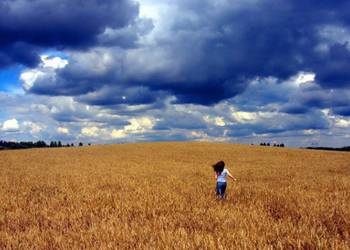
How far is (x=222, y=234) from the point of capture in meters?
6.81

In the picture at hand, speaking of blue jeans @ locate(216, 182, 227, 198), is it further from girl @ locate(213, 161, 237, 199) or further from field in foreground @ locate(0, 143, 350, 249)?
field in foreground @ locate(0, 143, 350, 249)

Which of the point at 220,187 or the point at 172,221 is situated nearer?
the point at 172,221

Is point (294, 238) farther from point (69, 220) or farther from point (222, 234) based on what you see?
point (69, 220)

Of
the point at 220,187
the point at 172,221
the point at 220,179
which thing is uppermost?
the point at 220,179

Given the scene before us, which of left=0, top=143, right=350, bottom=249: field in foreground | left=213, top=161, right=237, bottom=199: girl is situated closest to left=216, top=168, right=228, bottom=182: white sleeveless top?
left=213, top=161, right=237, bottom=199: girl

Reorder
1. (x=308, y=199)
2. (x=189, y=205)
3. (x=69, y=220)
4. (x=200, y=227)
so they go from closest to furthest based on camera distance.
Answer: (x=200, y=227), (x=69, y=220), (x=189, y=205), (x=308, y=199)

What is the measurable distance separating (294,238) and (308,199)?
5.21 metres

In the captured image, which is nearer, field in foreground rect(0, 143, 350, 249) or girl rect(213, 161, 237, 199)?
field in foreground rect(0, 143, 350, 249)

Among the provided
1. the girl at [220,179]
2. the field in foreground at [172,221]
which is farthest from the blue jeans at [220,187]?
the field in foreground at [172,221]

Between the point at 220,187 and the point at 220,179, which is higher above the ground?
the point at 220,179

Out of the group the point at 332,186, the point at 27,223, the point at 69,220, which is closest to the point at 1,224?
the point at 27,223

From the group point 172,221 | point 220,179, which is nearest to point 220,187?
point 220,179

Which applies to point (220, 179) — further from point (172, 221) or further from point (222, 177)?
point (172, 221)

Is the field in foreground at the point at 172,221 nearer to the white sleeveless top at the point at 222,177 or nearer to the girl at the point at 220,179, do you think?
the girl at the point at 220,179
